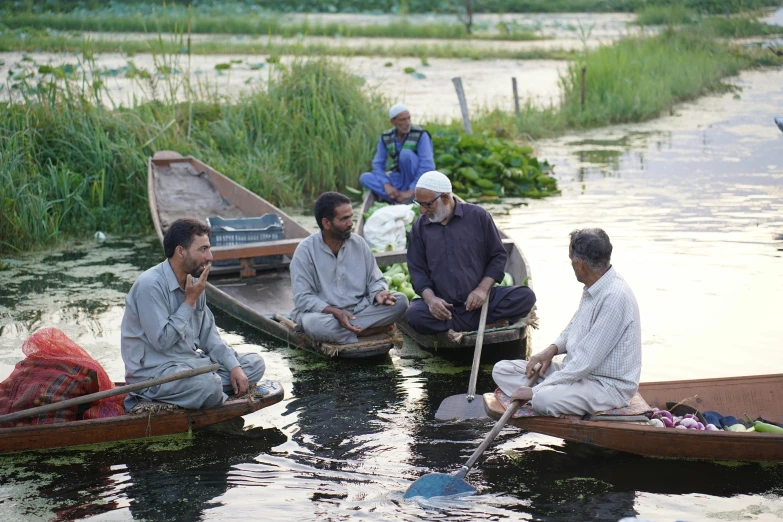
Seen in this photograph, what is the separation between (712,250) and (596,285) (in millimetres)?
4637

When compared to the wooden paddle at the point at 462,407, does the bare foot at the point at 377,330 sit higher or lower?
higher

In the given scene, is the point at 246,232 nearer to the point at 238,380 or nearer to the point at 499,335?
the point at 499,335

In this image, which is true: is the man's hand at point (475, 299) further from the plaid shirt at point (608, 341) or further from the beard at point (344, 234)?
the plaid shirt at point (608, 341)

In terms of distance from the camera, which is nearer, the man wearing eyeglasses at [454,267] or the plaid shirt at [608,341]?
the plaid shirt at [608,341]

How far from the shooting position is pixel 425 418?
5219 mm

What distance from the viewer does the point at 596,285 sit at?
425 cm

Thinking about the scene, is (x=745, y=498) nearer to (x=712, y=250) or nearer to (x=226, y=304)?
(x=226, y=304)

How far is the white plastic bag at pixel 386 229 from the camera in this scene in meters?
7.78

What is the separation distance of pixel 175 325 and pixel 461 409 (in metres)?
1.54

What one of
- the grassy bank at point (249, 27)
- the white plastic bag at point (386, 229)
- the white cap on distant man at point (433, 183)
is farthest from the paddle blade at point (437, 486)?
the grassy bank at point (249, 27)

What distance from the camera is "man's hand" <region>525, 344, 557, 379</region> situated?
4.62 m

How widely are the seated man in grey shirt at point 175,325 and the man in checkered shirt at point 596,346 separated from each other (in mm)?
1577

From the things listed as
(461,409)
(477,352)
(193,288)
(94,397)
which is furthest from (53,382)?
(477,352)

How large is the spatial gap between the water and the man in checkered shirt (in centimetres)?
38
